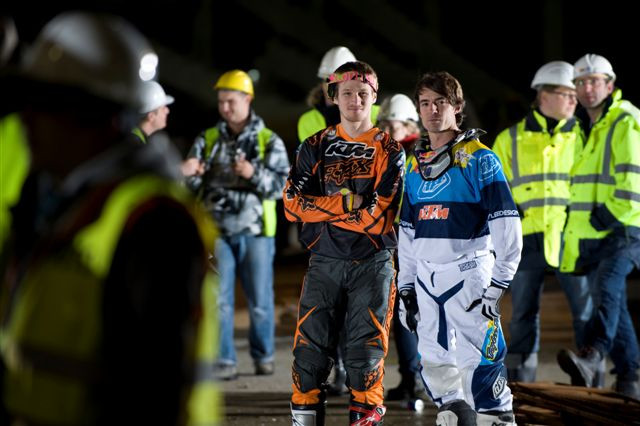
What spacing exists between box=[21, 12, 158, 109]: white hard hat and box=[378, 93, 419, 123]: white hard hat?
6.03 meters

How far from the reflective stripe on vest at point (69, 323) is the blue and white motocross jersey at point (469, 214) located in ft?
10.9

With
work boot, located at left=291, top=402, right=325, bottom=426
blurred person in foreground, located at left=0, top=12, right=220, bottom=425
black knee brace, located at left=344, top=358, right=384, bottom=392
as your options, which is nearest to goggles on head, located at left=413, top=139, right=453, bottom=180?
black knee brace, located at left=344, top=358, right=384, bottom=392

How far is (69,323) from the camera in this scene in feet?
7.46

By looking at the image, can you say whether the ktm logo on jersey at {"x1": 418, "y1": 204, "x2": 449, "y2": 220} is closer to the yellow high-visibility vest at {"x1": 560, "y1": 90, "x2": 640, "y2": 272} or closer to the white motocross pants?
the white motocross pants

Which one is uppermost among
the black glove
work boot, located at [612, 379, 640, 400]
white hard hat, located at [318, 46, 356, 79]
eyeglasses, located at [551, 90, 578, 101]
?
white hard hat, located at [318, 46, 356, 79]

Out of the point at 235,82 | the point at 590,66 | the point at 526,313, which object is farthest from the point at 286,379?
the point at 590,66

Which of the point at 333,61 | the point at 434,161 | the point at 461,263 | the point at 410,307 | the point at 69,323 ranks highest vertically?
the point at 333,61

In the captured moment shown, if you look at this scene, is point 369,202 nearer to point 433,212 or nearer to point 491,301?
point 433,212

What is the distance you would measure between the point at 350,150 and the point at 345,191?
246 mm

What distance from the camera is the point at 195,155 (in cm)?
893

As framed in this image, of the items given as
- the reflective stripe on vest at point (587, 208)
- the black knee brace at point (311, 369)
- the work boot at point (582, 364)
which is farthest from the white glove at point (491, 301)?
the reflective stripe on vest at point (587, 208)

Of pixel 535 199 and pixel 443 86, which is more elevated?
pixel 443 86

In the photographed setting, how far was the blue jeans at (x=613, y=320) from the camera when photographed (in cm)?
773

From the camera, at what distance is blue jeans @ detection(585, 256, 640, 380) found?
773 cm
